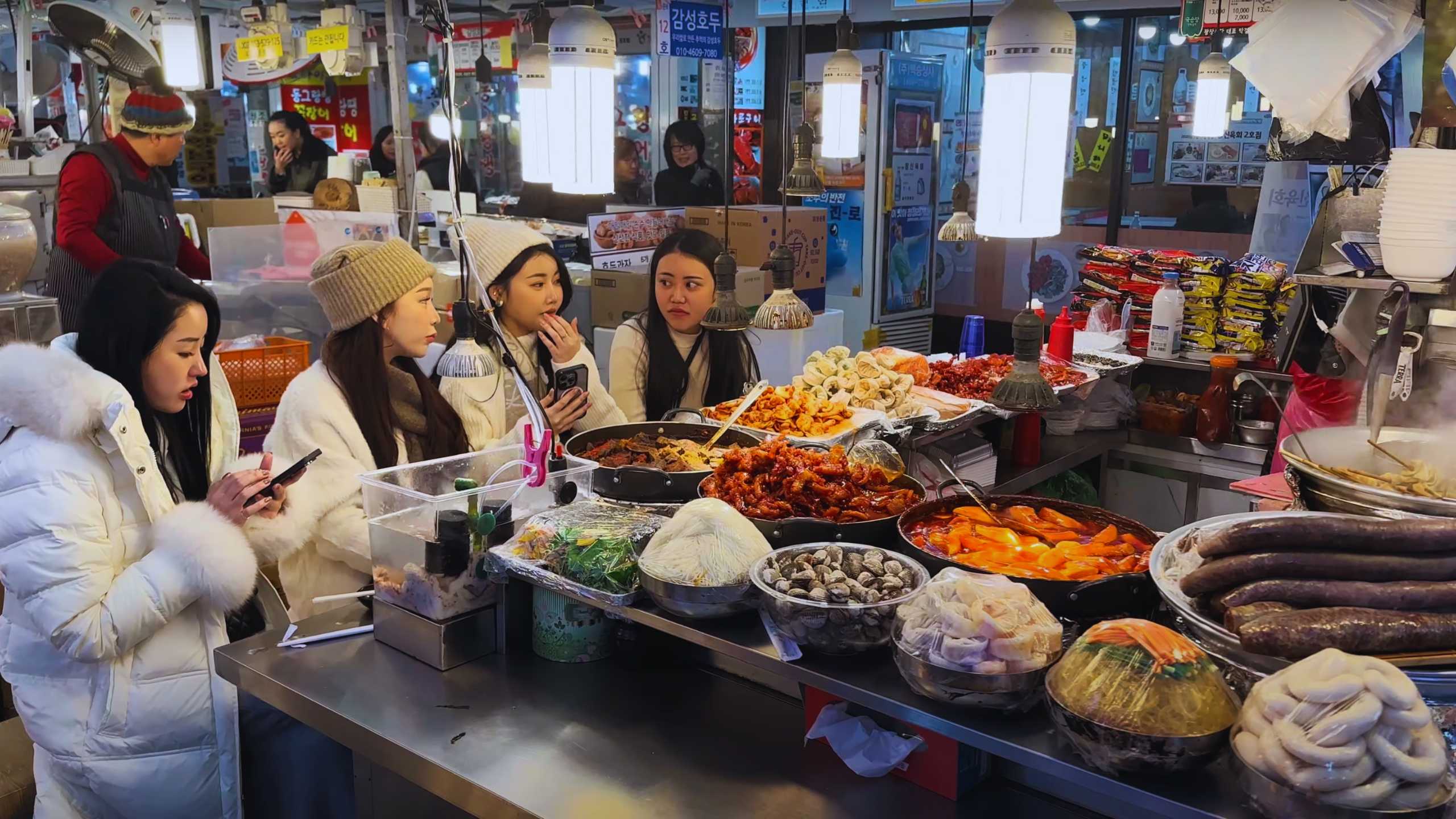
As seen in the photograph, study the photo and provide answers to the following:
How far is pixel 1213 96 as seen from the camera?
22.9ft

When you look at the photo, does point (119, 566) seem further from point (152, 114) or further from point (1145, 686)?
point (152, 114)

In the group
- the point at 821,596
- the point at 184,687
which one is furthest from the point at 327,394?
the point at 821,596

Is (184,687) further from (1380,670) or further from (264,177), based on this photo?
(264,177)

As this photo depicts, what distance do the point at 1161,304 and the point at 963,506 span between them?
3214 millimetres

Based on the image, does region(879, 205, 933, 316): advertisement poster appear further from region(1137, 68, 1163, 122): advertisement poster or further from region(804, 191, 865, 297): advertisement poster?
region(1137, 68, 1163, 122): advertisement poster

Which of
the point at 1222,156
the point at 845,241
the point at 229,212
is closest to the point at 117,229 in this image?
the point at 229,212

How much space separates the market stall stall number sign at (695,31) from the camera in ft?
24.3

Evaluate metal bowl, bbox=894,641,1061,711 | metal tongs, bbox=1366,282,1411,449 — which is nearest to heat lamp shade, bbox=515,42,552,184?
metal bowl, bbox=894,641,1061,711

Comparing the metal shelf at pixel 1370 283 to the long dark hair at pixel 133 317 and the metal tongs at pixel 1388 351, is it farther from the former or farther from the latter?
the long dark hair at pixel 133 317

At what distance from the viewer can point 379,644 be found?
8.11ft

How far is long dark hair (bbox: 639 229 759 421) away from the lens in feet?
13.8

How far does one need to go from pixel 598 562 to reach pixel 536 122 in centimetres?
126

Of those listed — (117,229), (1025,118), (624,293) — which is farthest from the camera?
(624,293)

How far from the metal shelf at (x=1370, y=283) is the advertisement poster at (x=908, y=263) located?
6.14m
